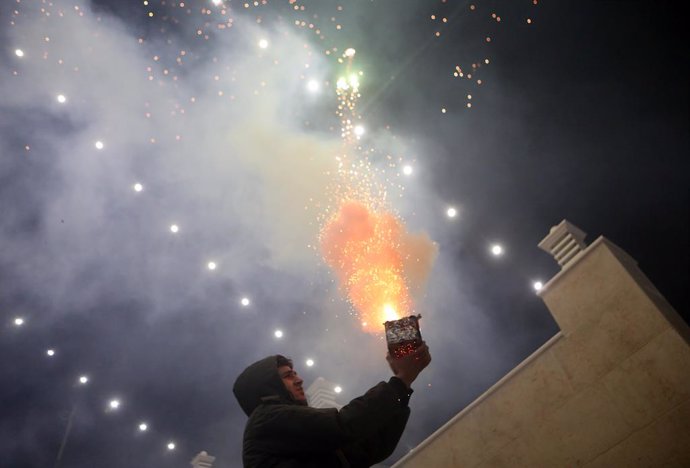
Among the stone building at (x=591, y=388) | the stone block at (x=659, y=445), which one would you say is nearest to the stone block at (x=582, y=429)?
the stone building at (x=591, y=388)

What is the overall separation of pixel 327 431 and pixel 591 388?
6.10 metres

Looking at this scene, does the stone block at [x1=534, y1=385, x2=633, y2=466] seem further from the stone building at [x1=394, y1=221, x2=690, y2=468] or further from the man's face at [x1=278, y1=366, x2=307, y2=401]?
the man's face at [x1=278, y1=366, x2=307, y2=401]

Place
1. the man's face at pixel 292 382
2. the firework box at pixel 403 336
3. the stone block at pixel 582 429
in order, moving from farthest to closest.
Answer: the stone block at pixel 582 429, the man's face at pixel 292 382, the firework box at pixel 403 336

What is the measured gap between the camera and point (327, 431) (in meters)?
2.04

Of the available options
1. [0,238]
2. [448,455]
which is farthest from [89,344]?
[448,455]

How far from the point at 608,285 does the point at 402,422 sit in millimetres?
5946

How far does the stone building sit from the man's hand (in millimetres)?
5285

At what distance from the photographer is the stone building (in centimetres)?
548

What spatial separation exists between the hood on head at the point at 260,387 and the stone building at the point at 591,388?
229 inches

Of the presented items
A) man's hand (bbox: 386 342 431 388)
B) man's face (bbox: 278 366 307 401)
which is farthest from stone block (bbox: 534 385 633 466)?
man's face (bbox: 278 366 307 401)

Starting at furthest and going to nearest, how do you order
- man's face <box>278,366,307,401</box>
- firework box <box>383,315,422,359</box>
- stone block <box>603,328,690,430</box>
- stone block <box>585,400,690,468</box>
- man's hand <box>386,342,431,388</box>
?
stone block <box>603,328,690,430</box> < stone block <box>585,400,690,468</box> < man's face <box>278,366,307,401</box> < firework box <box>383,315,422,359</box> < man's hand <box>386,342,431,388</box>

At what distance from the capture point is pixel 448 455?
7.60 m

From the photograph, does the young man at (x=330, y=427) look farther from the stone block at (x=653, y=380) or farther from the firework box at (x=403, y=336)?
the stone block at (x=653, y=380)

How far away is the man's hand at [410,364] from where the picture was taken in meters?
2.36
